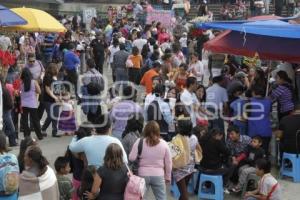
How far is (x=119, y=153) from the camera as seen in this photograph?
6793 millimetres

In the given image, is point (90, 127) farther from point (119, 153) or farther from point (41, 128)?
point (41, 128)

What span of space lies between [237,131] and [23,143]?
147 inches

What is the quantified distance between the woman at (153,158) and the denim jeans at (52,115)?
529 cm

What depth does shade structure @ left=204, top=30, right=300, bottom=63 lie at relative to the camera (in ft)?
39.4

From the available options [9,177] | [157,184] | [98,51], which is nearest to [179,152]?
[157,184]

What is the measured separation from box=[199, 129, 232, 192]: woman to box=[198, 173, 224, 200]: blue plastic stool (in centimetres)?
8

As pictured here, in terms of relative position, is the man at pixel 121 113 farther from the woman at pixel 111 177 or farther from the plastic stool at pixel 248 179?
the woman at pixel 111 177

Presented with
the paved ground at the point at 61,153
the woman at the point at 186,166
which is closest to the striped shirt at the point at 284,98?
the paved ground at the point at 61,153

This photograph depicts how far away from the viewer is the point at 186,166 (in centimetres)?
866

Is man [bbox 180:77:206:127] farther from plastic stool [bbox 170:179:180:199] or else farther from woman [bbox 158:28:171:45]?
woman [bbox 158:28:171:45]

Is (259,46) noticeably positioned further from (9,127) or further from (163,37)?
(163,37)

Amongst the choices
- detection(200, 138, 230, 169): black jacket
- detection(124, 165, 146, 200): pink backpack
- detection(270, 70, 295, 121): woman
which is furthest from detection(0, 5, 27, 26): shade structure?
detection(124, 165, 146, 200): pink backpack

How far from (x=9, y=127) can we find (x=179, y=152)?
456 cm

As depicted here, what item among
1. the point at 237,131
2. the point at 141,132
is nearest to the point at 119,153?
the point at 141,132
